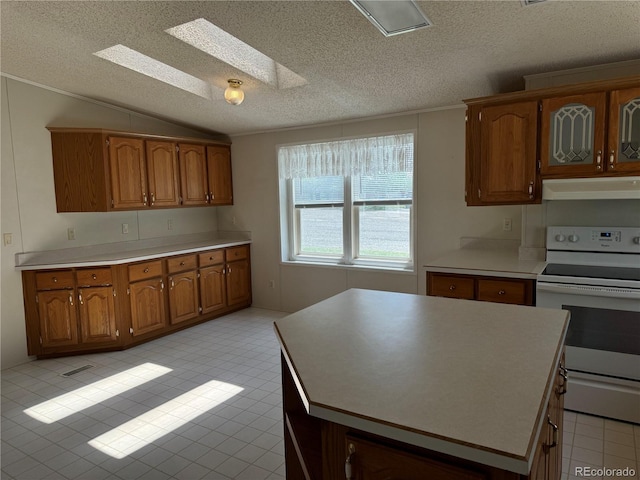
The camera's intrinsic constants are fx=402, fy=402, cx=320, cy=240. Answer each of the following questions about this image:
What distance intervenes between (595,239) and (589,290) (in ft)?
1.90

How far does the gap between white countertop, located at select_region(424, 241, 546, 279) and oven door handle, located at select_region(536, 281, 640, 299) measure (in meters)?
0.10

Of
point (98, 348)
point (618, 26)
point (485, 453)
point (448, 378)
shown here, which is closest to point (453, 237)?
point (618, 26)

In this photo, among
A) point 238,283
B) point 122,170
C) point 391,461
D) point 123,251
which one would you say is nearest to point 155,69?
point 122,170

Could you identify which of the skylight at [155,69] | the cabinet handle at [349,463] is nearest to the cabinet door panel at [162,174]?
the skylight at [155,69]

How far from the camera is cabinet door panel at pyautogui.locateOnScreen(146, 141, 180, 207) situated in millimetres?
4336

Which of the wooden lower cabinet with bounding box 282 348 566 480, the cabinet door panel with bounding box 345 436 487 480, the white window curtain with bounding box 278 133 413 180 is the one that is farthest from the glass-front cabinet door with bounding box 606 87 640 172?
the cabinet door panel with bounding box 345 436 487 480

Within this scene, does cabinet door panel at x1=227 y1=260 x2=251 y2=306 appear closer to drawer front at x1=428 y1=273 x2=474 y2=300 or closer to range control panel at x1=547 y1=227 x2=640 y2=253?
drawer front at x1=428 y1=273 x2=474 y2=300

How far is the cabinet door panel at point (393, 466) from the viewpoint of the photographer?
89 centimetres

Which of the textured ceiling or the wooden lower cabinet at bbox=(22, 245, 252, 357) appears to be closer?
the textured ceiling

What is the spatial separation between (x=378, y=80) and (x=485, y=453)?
9.89ft

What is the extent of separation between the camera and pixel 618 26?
2301 millimetres

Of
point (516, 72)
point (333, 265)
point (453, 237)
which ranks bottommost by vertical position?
point (333, 265)

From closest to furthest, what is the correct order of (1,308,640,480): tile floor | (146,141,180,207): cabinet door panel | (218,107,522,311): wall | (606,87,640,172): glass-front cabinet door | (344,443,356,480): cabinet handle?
(344,443,356,480): cabinet handle < (1,308,640,480): tile floor < (606,87,640,172): glass-front cabinet door < (218,107,522,311): wall < (146,141,180,207): cabinet door panel

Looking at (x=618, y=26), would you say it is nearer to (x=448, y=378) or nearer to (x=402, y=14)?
(x=402, y=14)
